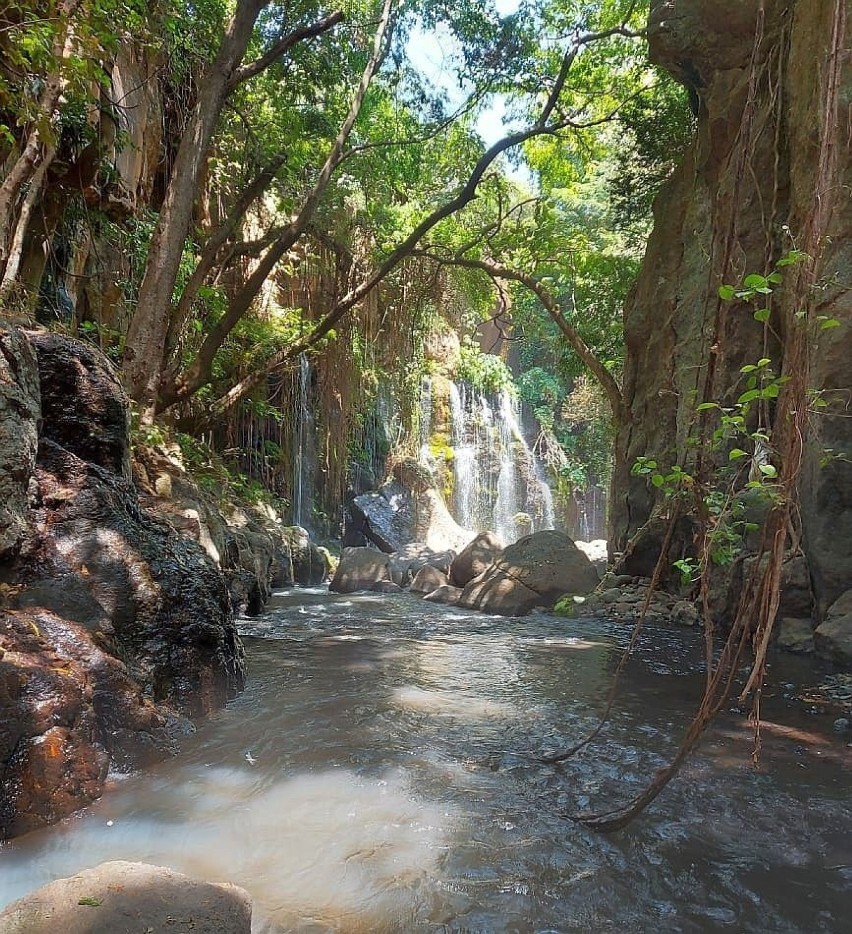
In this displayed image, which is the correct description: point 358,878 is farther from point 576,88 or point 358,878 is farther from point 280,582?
point 576,88

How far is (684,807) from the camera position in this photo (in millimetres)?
2270

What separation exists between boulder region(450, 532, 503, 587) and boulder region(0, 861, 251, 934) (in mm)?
7872

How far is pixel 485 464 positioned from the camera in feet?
59.4

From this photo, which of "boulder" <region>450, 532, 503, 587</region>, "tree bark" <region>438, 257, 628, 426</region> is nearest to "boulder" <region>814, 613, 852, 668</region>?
"boulder" <region>450, 532, 503, 587</region>

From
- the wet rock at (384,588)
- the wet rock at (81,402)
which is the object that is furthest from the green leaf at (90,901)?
the wet rock at (384,588)

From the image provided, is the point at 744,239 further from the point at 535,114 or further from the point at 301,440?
the point at 301,440

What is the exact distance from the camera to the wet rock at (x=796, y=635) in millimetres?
4570

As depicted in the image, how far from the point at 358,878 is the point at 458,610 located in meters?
6.12

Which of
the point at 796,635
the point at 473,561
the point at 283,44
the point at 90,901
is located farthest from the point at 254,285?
the point at 90,901

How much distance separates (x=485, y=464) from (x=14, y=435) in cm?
1587

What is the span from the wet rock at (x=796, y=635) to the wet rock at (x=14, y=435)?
4939 millimetres

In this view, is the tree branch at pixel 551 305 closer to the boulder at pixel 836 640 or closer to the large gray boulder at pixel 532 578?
the large gray boulder at pixel 532 578

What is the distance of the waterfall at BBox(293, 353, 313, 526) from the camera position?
1228 cm

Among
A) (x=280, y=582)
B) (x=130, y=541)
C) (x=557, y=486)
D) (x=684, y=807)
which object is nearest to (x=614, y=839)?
(x=684, y=807)
